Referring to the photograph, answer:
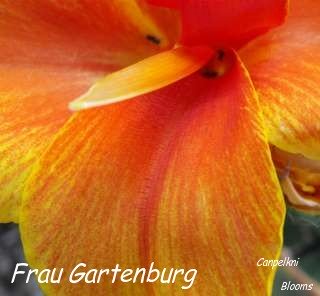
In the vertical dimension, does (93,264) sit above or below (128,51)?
below

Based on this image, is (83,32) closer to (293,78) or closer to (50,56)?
(50,56)

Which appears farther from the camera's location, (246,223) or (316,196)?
(316,196)

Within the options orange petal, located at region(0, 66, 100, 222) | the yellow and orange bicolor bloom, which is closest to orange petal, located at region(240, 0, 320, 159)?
the yellow and orange bicolor bloom

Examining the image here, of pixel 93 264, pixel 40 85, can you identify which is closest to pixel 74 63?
pixel 40 85

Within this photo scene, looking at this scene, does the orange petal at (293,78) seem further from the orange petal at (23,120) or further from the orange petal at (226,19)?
the orange petal at (23,120)

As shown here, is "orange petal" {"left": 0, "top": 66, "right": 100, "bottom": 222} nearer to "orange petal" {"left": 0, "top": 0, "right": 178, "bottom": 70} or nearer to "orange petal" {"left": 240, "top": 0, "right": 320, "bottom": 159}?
"orange petal" {"left": 0, "top": 0, "right": 178, "bottom": 70}

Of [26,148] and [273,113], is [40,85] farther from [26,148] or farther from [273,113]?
[273,113]
